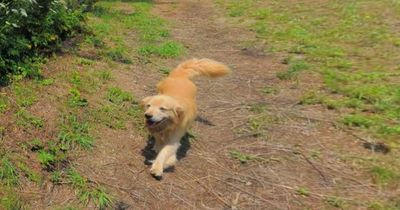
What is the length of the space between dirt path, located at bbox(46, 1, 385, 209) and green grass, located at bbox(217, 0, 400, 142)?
58 centimetres

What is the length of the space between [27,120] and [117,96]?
154 centimetres

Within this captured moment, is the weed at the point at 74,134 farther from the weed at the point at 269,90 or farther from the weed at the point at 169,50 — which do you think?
the weed at the point at 169,50

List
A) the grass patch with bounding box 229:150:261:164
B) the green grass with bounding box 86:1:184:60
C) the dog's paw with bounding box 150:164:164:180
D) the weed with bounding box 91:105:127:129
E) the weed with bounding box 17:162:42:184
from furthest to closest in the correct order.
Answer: the green grass with bounding box 86:1:184:60 < the weed with bounding box 91:105:127:129 < the grass patch with bounding box 229:150:261:164 < the dog's paw with bounding box 150:164:164:180 < the weed with bounding box 17:162:42:184

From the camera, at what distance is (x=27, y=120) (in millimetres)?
5316

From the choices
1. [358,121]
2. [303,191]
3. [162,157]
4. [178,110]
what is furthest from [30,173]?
[358,121]

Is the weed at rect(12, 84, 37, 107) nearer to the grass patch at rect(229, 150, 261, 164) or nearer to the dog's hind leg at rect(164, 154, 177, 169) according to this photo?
the dog's hind leg at rect(164, 154, 177, 169)

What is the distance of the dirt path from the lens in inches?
187

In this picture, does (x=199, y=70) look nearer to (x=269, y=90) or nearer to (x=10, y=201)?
(x=269, y=90)

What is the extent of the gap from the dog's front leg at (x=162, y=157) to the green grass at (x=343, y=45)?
2.39 m

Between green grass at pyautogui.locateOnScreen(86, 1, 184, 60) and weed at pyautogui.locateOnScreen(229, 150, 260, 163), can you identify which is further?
green grass at pyautogui.locateOnScreen(86, 1, 184, 60)

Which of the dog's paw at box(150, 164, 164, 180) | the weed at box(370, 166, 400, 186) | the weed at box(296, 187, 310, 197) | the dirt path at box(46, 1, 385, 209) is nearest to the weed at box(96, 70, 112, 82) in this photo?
the dirt path at box(46, 1, 385, 209)

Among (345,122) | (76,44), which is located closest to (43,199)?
(345,122)

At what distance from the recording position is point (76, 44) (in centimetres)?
831

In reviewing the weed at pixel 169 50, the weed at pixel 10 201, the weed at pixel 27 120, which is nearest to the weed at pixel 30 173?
the weed at pixel 10 201
